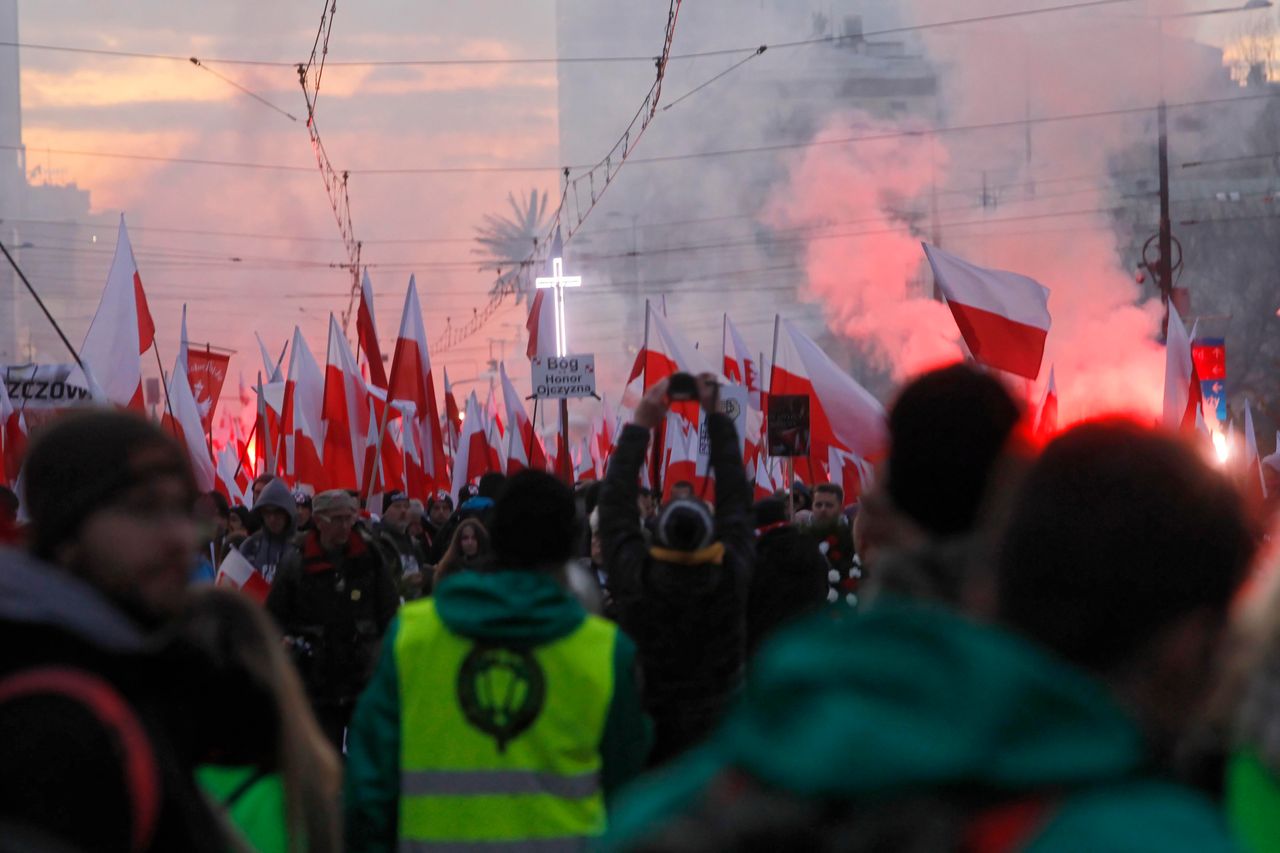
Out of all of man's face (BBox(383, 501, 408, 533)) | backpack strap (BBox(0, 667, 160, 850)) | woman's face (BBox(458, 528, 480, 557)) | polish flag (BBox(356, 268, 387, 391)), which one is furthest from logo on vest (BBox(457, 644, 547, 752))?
polish flag (BBox(356, 268, 387, 391))

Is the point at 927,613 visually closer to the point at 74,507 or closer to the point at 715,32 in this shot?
the point at 74,507

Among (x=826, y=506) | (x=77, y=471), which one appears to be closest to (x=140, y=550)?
(x=77, y=471)

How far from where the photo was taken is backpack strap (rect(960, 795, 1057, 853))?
52.8 inches

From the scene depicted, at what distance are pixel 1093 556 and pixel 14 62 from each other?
72128 millimetres

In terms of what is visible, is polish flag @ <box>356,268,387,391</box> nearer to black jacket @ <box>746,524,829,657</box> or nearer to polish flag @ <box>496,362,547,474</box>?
polish flag @ <box>496,362,547,474</box>

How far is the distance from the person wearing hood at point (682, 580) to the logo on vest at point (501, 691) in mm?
1174

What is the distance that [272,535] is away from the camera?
10.5 meters

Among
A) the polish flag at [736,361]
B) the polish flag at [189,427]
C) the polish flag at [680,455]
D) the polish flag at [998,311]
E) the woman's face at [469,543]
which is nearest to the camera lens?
the woman's face at [469,543]

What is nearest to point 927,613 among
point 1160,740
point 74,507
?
point 1160,740

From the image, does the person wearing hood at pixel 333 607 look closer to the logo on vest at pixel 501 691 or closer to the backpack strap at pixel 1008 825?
the logo on vest at pixel 501 691

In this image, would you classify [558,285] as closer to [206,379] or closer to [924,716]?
[206,379]

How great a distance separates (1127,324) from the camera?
33375 mm

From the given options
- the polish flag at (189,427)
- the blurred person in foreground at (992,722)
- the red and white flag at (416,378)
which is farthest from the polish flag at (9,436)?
the blurred person in foreground at (992,722)

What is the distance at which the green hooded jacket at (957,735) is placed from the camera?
1.31 meters
